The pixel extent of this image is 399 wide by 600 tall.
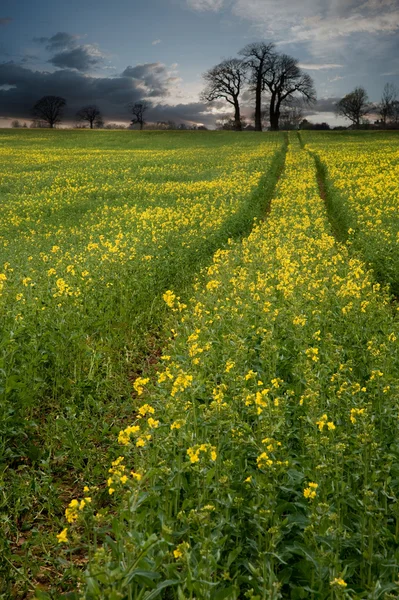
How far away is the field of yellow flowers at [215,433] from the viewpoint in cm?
291

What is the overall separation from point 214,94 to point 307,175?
74537mm

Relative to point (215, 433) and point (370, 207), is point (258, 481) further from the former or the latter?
point (370, 207)

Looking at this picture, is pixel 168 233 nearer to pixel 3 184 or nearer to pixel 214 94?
pixel 3 184

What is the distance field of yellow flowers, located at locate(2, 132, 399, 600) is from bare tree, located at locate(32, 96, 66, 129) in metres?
116

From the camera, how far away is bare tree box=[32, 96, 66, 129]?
117m

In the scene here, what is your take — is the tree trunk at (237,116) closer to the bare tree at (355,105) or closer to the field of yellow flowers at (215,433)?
the bare tree at (355,105)

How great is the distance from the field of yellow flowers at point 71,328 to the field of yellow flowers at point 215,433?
1.7 inches

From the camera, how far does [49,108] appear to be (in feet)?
384

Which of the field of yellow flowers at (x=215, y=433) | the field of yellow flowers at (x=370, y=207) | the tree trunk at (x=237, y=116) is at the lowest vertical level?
the field of yellow flowers at (x=215, y=433)

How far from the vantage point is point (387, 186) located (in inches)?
768

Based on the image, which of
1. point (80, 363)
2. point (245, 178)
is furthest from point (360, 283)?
point (245, 178)

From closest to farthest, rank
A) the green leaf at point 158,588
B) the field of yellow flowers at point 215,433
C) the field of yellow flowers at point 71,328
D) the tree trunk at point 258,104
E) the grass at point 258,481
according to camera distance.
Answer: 1. the green leaf at point 158,588
2. the grass at point 258,481
3. the field of yellow flowers at point 215,433
4. the field of yellow flowers at point 71,328
5. the tree trunk at point 258,104

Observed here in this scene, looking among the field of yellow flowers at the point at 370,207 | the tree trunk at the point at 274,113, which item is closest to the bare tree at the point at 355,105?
the tree trunk at the point at 274,113

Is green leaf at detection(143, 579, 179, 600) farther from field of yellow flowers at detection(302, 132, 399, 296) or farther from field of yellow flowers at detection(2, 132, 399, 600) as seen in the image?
field of yellow flowers at detection(302, 132, 399, 296)
